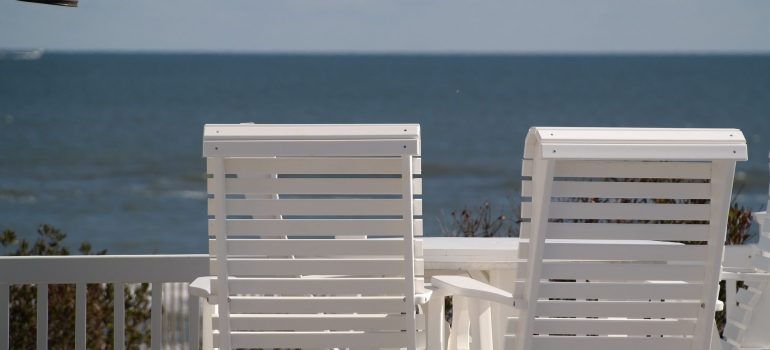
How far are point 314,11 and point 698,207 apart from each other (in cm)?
2975

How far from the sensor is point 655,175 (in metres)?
2.79

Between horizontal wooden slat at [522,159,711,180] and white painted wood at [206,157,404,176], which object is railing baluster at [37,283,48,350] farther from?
horizontal wooden slat at [522,159,711,180]

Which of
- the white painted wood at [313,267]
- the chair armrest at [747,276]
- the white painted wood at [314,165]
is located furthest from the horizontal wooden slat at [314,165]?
the chair armrest at [747,276]

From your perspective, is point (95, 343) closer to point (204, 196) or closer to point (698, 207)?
point (698, 207)

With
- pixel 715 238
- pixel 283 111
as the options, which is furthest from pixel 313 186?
pixel 283 111

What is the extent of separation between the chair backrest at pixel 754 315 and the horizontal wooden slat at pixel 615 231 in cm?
85

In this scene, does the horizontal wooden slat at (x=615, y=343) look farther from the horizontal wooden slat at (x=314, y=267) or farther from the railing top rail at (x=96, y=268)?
the railing top rail at (x=96, y=268)

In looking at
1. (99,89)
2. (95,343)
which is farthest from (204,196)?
(95,343)

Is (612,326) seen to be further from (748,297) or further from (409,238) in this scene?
(748,297)

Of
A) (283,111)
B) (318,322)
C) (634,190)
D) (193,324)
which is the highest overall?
(283,111)

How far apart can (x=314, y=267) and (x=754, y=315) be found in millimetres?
1514

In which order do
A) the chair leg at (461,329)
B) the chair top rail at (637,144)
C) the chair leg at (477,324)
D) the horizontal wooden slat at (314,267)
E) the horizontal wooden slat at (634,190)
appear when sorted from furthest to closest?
the chair leg at (461,329) → the chair leg at (477,324) → the horizontal wooden slat at (314,267) → the horizontal wooden slat at (634,190) → the chair top rail at (637,144)

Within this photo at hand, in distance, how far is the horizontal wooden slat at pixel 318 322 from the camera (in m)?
2.95

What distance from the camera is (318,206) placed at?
9.48 feet
